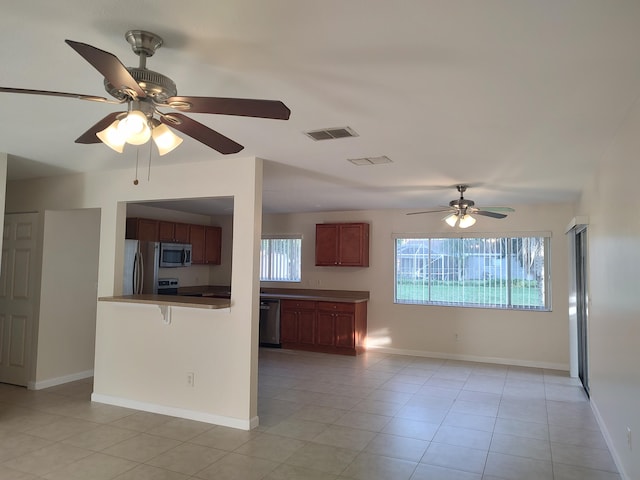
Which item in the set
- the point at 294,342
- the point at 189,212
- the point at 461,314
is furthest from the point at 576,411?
the point at 189,212

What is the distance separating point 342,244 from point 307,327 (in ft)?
4.94

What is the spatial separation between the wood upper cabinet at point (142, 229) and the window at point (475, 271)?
12.9 feet

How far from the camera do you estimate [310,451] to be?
11.2 ft

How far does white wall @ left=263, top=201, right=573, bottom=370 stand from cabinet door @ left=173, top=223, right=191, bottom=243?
1547 millimetres

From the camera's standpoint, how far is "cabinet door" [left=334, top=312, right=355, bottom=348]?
23.0 ft

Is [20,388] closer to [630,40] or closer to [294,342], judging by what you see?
[294,342]

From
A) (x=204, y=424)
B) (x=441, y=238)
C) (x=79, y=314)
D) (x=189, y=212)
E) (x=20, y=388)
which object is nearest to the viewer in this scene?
(x=204, y=424)

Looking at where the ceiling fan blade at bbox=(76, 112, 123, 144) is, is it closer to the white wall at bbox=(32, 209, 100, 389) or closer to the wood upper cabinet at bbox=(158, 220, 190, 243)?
the white wall at bbox=(32, 209, 100, 389)

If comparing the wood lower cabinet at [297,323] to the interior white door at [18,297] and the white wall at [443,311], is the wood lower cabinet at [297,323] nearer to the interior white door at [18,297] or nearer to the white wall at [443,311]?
the white wall at [443,311]

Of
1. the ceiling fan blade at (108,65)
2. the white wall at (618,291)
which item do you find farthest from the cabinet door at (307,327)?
the ceiling fan blade at (108,65)

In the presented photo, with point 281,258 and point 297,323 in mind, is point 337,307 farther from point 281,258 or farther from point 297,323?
point 281,258

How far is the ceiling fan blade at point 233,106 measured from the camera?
66.9 inches

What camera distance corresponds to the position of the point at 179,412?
412 cm

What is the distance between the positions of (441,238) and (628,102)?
15.4 feet
